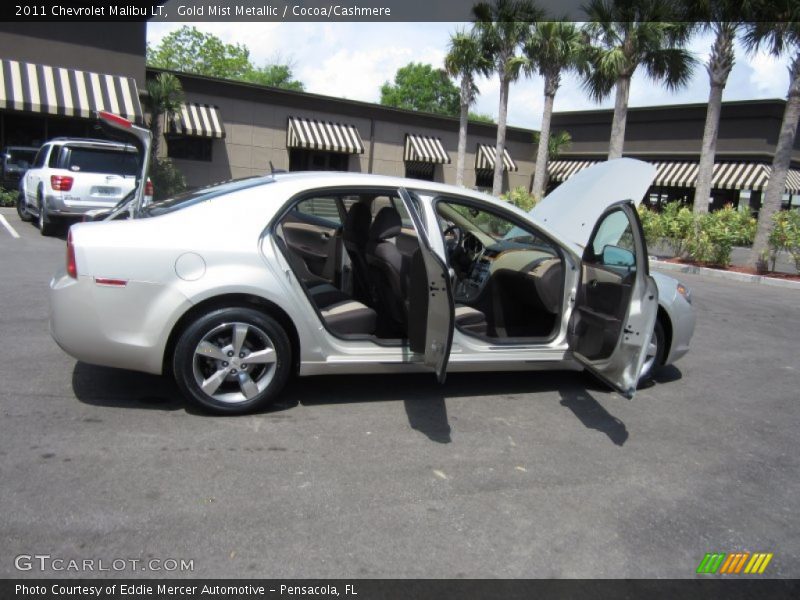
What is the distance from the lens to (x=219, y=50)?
58.7 m

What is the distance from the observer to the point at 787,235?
532 inches

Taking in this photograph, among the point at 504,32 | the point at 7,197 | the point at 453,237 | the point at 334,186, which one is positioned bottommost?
the point at 7,197

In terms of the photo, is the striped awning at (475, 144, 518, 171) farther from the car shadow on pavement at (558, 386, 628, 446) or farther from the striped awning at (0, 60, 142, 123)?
the car shadow on pavement at (558, 386, 628, 446)

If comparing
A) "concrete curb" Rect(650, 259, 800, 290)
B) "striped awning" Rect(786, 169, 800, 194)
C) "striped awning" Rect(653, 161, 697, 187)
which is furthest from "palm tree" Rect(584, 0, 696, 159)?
"striped awning" Rect(786, 169, 800, 194)

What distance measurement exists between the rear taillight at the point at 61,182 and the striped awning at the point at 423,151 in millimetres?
19235

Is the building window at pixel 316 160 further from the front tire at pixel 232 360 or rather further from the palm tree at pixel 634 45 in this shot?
the front tire at pixel 232 360

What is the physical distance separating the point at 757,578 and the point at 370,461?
74.6 inches

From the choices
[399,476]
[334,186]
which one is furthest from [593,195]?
[399,476]

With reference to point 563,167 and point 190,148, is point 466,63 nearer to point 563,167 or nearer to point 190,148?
point 563,167

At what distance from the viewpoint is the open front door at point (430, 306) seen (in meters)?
3.77

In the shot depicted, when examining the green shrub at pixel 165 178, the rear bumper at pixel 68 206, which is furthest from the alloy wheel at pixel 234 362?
the green shrub at pixel 165 178

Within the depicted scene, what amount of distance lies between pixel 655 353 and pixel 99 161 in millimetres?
9901

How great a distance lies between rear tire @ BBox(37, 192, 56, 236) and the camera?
11352 millimetres

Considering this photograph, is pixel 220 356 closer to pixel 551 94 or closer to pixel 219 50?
pixel 551 94
